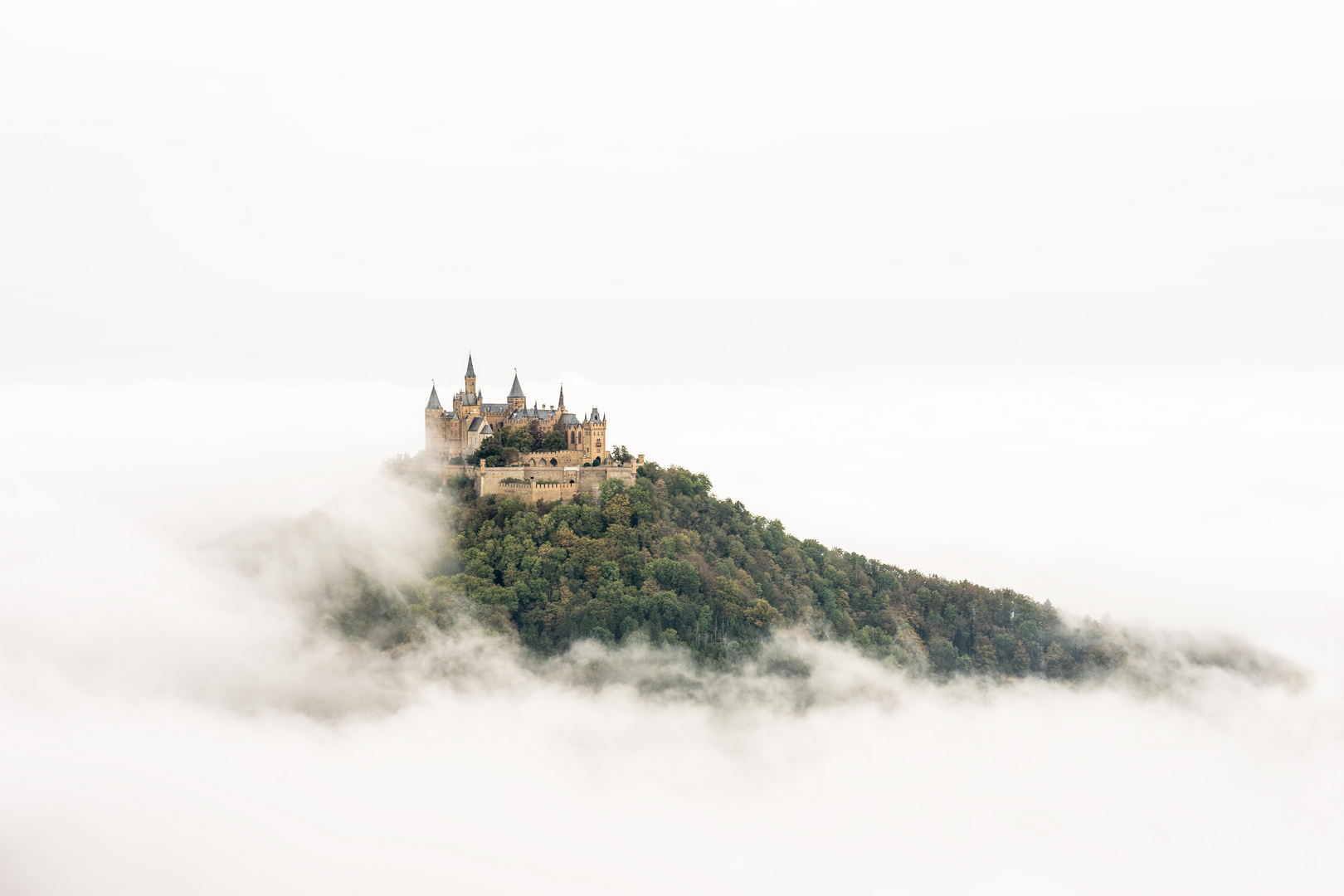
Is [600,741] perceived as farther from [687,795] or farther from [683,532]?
[683,532]

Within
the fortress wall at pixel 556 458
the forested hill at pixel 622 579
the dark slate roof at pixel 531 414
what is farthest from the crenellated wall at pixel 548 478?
the dark slate roof at pixel 531 414

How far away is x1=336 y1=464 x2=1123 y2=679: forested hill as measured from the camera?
340 ft

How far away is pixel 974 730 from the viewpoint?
459 feet

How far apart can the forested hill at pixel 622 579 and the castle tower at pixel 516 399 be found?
35.5 ft

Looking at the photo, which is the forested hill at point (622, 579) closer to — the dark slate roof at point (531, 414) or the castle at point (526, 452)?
the castle at point (526, 452)

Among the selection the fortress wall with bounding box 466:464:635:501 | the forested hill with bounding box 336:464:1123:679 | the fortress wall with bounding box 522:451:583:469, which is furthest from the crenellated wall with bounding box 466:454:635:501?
the forested hill with bounding box 336:464:1123:679

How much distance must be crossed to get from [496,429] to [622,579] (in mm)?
20597

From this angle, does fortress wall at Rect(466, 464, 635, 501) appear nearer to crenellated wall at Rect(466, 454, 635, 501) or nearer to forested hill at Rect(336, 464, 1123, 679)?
crenellated wall at Rect(466, 454, 635, 501)

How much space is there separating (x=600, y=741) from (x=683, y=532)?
24815 millimetres

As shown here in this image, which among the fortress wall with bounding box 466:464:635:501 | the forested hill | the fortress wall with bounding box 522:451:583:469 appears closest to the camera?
the forested hill

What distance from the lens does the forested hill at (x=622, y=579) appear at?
340 feet

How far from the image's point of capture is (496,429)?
361 feet

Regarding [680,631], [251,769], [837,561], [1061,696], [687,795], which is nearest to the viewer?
[251,769]

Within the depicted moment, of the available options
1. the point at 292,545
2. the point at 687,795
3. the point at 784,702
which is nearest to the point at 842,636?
the point at 784,702
